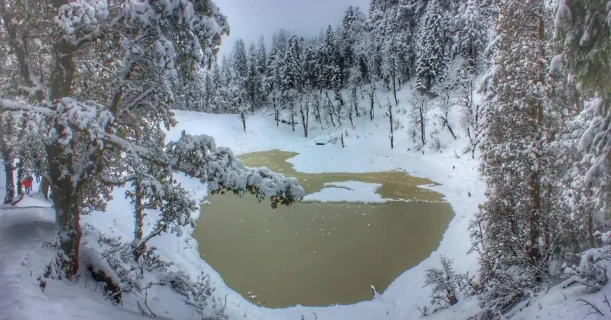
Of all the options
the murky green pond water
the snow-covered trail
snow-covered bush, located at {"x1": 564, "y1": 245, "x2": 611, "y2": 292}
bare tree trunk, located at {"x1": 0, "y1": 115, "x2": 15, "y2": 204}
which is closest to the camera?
the snow-covered trail

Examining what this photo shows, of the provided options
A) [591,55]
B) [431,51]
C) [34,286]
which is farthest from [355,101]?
[34,286]

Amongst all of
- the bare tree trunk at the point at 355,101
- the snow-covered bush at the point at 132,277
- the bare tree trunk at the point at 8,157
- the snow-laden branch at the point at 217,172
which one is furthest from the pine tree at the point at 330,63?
the snow-laden branch at the point at 217,172

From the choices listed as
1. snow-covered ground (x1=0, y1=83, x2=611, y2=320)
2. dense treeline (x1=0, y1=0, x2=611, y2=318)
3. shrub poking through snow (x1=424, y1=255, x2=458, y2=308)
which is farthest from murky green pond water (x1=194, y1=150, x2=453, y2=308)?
dense treeline (x1=0, y1=0, x2=611, y2=318)

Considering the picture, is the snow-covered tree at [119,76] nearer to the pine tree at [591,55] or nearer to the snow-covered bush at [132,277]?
the snow-covered bush at [132,277]

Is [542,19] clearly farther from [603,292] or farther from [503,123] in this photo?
[603,292]

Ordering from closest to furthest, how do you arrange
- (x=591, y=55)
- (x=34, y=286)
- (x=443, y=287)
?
1. (x=34, y=286)
2. (x=591, y=55)
3. (x=443, y=287)

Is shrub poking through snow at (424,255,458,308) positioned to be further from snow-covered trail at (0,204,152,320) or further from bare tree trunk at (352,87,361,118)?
bare tree trunk at (352,87,361,118)

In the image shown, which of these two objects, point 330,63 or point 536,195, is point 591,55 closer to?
point 536,195
